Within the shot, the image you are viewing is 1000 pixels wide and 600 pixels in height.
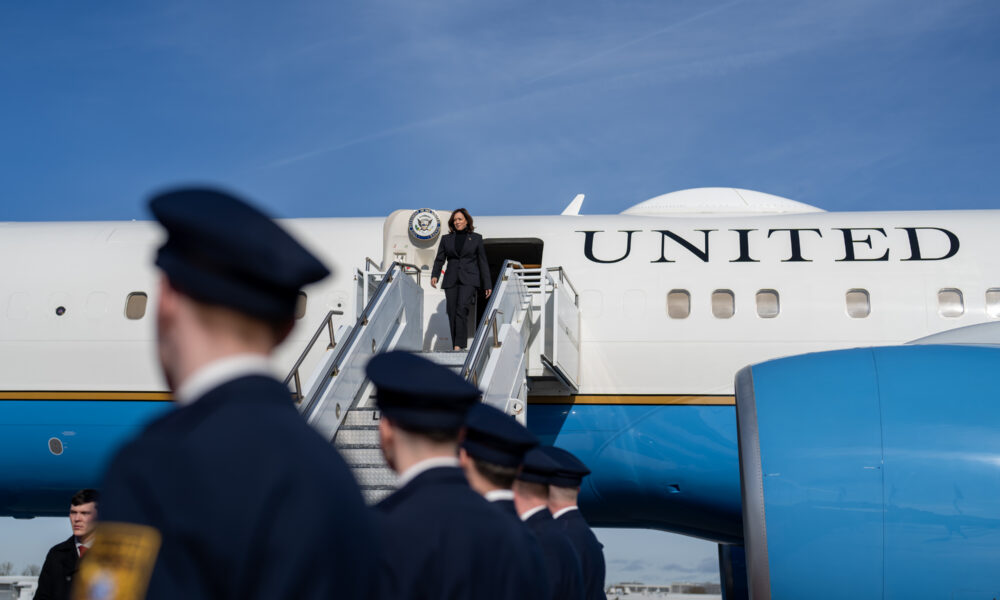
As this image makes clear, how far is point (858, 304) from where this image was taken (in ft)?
33.7

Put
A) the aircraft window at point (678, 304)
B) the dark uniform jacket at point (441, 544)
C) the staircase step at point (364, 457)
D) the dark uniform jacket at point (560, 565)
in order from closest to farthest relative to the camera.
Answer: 1. the dark uniform jacket at point (441, 544)
2. the dark uniform jacket at point (560, 565)
3. the staircase step at point (364, 457)
4. the aircraft window at point (678, 304)

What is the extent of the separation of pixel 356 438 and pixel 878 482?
4.26 metres

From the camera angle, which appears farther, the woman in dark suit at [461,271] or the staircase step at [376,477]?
the woman in dark suit at [461,271]

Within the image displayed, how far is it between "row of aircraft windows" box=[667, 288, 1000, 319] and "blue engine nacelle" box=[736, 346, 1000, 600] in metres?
3.20

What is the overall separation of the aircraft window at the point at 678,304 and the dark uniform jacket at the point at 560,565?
267 inches

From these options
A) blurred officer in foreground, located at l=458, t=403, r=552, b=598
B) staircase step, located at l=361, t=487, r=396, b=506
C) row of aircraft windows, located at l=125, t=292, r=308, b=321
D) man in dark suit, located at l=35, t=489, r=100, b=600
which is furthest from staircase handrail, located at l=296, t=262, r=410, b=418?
blurred officer in foreground, located at l=458, t=403, r=552, b=598

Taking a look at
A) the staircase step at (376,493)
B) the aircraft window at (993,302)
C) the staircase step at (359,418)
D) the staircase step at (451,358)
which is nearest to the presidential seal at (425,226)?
the staircase step at (451,358)

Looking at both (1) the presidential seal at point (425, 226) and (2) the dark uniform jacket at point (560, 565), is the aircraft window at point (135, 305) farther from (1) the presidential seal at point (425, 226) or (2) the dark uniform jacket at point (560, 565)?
(2) the dark uniform jacket at point (560, 565)

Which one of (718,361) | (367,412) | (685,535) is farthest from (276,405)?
(685,535)

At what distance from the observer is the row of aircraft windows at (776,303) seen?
33.3ft

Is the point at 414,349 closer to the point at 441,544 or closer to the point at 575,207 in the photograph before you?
the point at 575,207

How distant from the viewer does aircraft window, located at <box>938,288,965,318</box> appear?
1012 centimetres

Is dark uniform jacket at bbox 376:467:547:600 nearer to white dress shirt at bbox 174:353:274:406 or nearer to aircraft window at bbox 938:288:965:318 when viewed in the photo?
white dress shirt at bbox 174:353:274:406

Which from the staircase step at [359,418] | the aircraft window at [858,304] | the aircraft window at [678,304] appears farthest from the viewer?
the aircraft window at [678,304]
